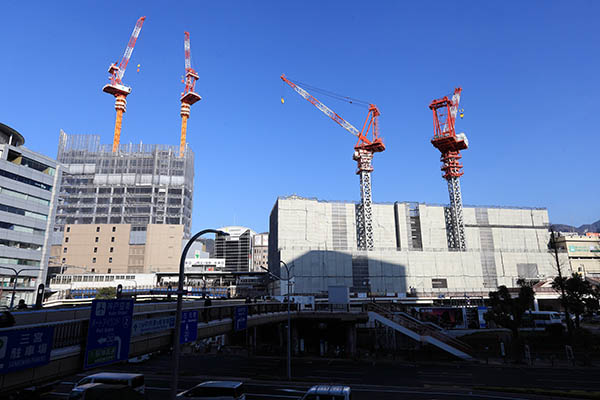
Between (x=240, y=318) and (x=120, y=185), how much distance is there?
157 meters

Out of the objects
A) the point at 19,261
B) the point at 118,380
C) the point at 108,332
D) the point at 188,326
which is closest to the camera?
the point at 108,332

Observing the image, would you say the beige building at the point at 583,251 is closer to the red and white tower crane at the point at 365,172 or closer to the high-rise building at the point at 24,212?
the red and white tower crane at the point at 365,172

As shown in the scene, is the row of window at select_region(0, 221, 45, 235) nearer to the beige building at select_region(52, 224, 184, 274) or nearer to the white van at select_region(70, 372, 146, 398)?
the beige building at select_region(52, 224, 184, 274)

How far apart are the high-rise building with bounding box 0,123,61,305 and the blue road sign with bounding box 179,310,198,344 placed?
71.3 metres

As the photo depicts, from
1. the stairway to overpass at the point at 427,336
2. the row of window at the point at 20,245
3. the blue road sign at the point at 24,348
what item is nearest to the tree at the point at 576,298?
the stairway to overpass at the point at 427,336

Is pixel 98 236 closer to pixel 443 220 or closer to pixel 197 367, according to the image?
pixel 197 367

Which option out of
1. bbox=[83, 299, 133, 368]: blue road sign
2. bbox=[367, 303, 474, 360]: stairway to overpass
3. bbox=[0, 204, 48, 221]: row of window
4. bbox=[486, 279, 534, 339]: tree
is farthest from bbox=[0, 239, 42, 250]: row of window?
bbox=[486, 279, 534, 339]: tree

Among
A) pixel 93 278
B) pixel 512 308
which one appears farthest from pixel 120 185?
pixel 512 308

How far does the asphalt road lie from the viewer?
90.7 feet

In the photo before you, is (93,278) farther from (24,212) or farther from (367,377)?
(367,377)

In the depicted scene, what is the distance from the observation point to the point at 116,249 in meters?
141

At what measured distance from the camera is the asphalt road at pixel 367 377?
27.6 m

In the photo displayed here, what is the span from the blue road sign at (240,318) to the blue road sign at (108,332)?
13.8m

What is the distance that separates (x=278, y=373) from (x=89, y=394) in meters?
19.8
